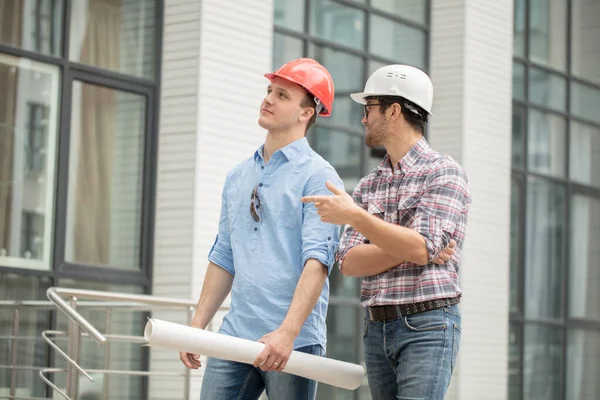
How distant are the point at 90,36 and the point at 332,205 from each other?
6088 mm

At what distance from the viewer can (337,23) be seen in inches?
485

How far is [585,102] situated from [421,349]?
12.7 m

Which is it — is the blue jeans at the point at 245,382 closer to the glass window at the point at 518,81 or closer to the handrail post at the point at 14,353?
the handrail post at the point at 14,353

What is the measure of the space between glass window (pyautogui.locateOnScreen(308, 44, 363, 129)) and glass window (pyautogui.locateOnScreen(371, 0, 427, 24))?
80 cm

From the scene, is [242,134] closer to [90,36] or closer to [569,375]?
[90,36]

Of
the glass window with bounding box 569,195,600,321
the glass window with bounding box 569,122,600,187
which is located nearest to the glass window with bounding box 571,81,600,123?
the glass window with bounding box 569,122,600,187

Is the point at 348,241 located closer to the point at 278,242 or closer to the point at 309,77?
the point at 278,242

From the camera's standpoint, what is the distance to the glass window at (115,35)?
9680 mm

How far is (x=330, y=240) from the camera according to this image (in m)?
4.55

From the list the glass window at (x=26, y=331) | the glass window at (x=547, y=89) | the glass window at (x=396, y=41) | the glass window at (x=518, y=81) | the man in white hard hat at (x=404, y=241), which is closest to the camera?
the man in white hard hat at (x=404, y=241)

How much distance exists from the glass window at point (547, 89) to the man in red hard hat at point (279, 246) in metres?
10.8

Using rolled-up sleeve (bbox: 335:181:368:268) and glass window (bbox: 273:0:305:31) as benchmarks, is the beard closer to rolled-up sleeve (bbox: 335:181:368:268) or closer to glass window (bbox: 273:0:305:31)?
rolled-up sleeve (bbox: 335:181:368:268)

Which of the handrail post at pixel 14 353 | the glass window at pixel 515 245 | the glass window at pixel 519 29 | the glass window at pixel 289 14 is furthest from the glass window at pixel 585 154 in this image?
the handrail post at pixel 14 353

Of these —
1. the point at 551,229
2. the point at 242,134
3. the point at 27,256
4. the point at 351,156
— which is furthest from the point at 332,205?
the point at 551,229
